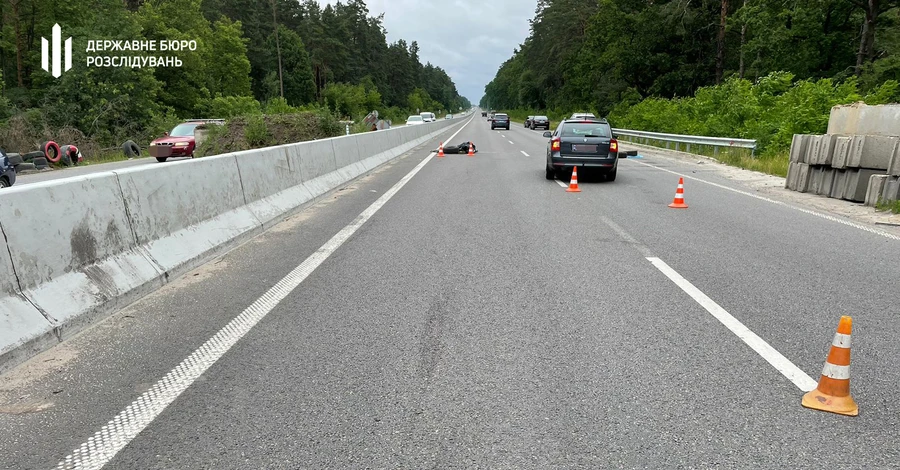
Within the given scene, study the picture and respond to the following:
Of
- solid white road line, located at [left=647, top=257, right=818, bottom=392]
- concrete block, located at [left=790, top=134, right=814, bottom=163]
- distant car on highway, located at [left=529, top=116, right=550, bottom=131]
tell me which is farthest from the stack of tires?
distant car on highway, located at [left=529, top=116, right=550, bottom=131]

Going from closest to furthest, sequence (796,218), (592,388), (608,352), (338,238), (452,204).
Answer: (592,388), (608,352), (338,238), (796,218), (452,204)

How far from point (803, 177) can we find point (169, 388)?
13446 millimetres

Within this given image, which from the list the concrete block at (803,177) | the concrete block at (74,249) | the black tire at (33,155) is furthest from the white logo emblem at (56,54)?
the concrete block at (803,177)

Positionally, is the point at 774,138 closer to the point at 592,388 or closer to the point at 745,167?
the point at 745,167

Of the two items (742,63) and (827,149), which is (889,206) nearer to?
(827,149)

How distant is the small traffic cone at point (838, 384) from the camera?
3189mm

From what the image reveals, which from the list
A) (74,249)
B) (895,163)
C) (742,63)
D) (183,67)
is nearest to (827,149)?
(895,163)

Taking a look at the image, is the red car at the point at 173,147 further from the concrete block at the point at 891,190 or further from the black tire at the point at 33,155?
the concrete block at the point at 891,190

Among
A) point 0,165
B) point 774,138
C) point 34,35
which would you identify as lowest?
point 0,165

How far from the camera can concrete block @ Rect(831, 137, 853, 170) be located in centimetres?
1133

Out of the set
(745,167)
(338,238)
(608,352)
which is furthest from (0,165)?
(745,167)

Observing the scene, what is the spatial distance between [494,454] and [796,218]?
8.76 metres

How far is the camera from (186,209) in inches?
254

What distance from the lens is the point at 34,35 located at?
48.0 m
